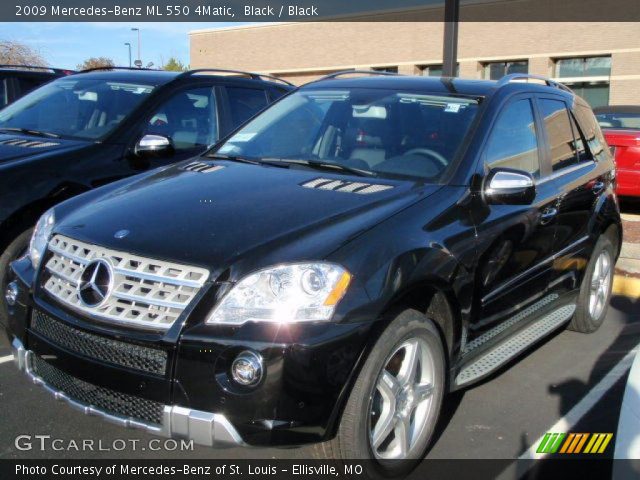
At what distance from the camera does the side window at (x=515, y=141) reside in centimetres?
394

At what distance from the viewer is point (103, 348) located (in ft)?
9.17

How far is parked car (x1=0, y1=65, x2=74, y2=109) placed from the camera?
29.0 ft

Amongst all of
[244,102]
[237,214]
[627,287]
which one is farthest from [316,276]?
[627,287]

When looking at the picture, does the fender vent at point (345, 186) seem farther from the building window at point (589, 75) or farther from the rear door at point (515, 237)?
the building window at point (589, 75)

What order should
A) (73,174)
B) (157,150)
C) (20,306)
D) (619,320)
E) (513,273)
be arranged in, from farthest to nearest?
(619,320) → (157,150) → (73,174) → (513,273) → (20,306)

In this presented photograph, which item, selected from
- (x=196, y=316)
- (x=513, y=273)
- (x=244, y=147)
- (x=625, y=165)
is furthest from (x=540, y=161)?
(x=625, y=165)

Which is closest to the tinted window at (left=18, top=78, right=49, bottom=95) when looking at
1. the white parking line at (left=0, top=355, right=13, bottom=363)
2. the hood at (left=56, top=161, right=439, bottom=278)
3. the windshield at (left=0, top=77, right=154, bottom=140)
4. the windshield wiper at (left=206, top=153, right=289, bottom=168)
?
the windshield at (left=0, top=77, right=154, bottom=140)

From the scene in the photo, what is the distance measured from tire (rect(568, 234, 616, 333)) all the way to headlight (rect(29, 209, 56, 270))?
12.1 ft

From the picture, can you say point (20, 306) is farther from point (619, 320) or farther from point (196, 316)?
point (619, 320)

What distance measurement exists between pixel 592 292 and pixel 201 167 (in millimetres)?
3213

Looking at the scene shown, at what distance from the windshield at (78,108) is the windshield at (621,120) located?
7792 millimetres

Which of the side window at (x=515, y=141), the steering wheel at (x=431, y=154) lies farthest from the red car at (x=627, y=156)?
the steering wheel at (x=431, y=154)

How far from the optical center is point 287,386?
8.45 feet

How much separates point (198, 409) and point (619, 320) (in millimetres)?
4476
